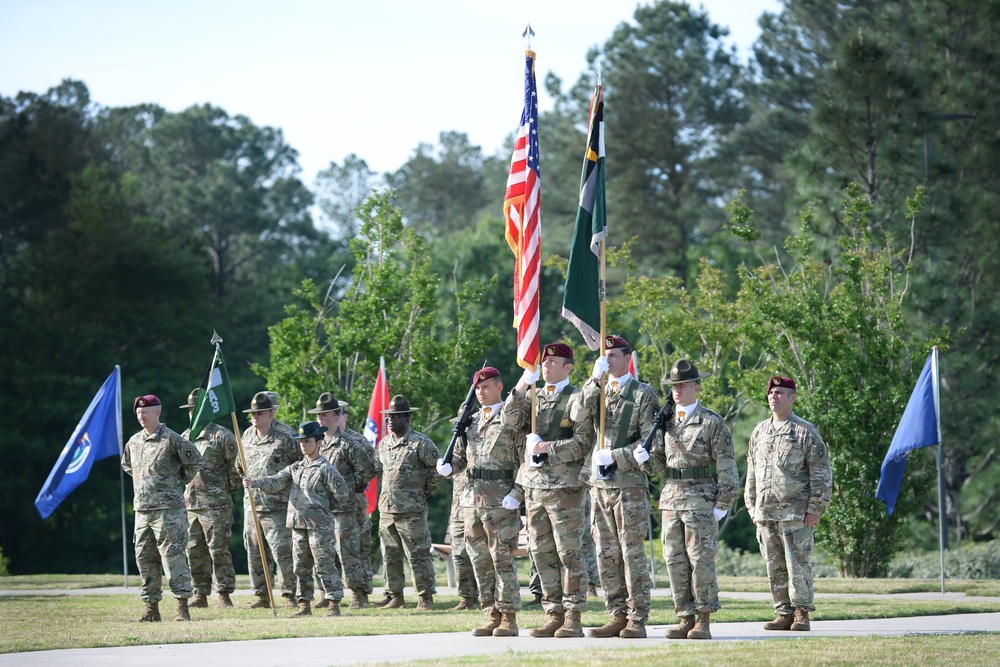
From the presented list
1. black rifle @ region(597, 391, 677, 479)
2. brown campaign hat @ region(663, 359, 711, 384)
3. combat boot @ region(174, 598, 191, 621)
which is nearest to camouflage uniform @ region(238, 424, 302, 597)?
combat boot @ region(174, 598, 191, 621)

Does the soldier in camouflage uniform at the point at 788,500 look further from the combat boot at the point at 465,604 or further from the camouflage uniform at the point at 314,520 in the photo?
the camouflage uniform at the point at 314,520

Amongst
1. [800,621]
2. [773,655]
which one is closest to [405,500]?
[800,621]

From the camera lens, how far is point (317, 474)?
15.6 metres

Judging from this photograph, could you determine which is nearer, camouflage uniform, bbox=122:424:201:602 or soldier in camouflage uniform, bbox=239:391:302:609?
camouflage uniform, bbox=122:424:201:602

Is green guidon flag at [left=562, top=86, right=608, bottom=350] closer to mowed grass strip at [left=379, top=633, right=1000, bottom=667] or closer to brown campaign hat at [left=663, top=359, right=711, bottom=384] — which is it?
brown campaign hat at [left=663, top=359, right=711, bottom=384]

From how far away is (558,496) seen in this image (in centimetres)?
1155

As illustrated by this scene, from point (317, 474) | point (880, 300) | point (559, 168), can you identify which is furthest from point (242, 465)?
point (559, 168)

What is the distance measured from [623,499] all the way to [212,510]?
22.1 feet

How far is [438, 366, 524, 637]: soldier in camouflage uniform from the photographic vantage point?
11758 mm

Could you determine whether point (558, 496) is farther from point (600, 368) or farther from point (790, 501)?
point (790, 501)

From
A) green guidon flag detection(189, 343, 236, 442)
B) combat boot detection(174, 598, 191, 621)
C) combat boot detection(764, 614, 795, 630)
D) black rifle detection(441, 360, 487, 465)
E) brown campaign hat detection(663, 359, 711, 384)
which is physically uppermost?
green guidon flag detection(189, 343, 236, 442)

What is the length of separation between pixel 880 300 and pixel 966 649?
13.5 meters

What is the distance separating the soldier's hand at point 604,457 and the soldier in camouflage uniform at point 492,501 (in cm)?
76

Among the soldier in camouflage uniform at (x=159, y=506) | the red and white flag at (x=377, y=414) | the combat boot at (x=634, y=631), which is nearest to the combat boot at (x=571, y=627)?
the combat boot at (x=634, y=631)
